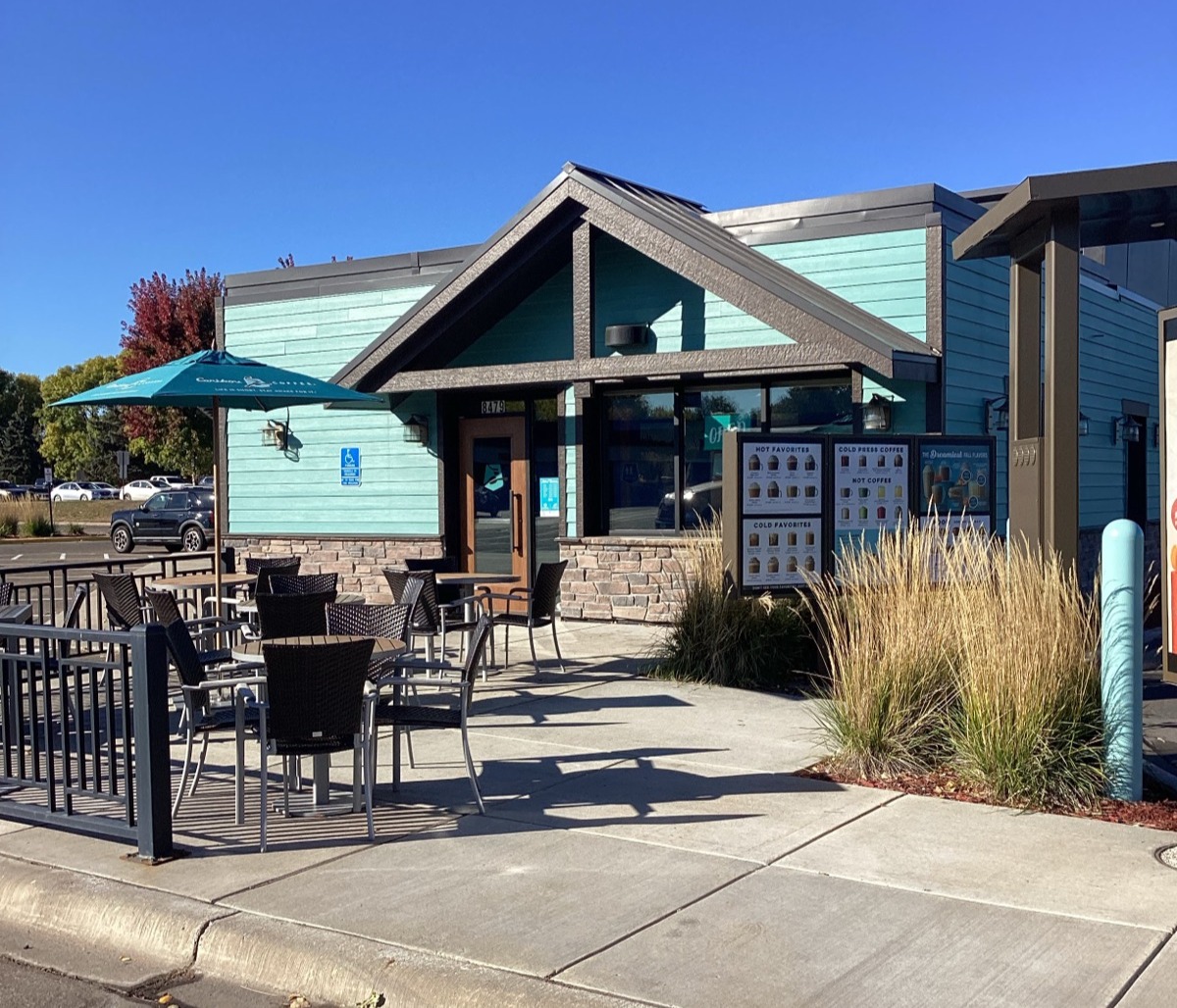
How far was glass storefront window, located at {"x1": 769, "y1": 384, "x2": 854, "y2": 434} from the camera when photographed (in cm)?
1234

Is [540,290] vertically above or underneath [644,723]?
above

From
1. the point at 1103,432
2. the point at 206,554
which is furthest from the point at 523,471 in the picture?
the point at 1103,432

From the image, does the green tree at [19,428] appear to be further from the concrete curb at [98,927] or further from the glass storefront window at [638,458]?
the concrete curb at [98,927]

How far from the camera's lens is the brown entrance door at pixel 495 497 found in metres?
14.3

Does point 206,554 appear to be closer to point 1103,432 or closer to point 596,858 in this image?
point 596,858

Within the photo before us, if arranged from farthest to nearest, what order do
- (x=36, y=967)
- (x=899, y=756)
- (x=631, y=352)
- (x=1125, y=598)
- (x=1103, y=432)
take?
(x=1103, y=432)
(x=631, y=352)
(x=899, y=756)
(x=1125, y=598)
(x=36, y=967)

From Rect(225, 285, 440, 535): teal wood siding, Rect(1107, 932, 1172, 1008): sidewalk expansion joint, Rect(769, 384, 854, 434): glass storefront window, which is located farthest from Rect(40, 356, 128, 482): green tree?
Rect(1107, 932, 1172, 1008): sidewalk expansion joint

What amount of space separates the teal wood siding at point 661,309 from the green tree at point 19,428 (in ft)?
247

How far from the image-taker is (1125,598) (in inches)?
248

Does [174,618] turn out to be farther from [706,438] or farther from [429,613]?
[706,438]

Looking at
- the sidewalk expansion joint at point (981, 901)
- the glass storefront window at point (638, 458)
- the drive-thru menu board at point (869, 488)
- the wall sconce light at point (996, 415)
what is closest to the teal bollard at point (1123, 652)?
the sidewalk expansion joint at point (981, 901)

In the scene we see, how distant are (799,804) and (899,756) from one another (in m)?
0.87

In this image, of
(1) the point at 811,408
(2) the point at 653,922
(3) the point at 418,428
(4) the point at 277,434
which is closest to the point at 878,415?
(1) the point at 811,408

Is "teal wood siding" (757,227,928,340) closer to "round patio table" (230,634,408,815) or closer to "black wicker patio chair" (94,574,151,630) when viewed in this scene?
"round patio table" (230,634,408,815)
